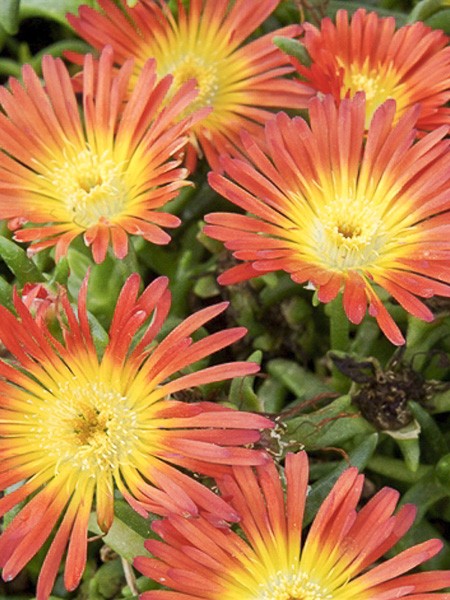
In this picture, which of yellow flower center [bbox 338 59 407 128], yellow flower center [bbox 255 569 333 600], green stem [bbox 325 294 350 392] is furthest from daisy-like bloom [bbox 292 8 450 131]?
yellow flower center [bbox 255 569 333 600]

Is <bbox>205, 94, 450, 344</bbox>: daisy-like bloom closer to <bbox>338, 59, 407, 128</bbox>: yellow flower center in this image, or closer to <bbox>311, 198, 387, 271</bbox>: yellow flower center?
<bbox>311, 198, 387, 271</bbox>: yellow flower center

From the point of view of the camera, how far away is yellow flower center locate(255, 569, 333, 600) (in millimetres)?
1010

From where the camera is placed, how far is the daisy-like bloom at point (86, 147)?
1.16 m

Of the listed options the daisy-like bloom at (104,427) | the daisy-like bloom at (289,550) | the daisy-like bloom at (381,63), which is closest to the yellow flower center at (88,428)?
the daisy-like bloom at (104,427)

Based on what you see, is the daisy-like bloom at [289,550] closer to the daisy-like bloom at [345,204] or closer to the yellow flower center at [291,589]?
the yellow flower center at [291,589]

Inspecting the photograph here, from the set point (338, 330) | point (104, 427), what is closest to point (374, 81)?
point (338, 330)

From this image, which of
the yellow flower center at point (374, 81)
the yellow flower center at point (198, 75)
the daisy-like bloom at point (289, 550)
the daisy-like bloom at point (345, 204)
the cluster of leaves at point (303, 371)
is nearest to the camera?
the daisy-like bloom at point (289, 550)

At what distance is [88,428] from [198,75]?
58 cm

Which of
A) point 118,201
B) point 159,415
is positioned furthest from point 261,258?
point 118,201

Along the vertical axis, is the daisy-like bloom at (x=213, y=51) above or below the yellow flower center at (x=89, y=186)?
above

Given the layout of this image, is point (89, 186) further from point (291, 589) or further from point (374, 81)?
point (291, 589)

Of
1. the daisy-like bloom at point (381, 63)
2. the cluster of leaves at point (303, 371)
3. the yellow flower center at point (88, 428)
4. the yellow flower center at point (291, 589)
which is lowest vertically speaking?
the yellow flower center at point (291, 589)

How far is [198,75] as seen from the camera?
4.68ft

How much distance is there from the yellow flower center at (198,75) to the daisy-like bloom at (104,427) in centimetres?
45
